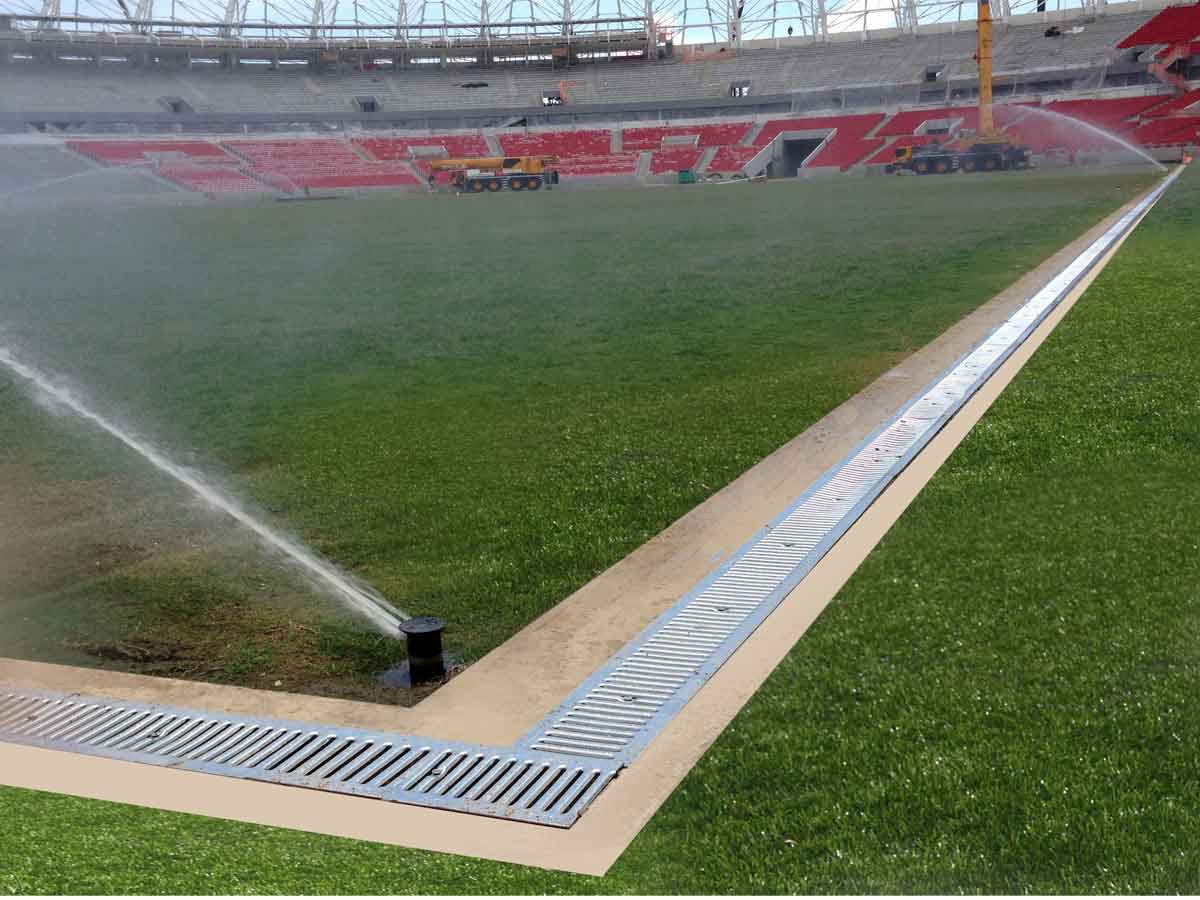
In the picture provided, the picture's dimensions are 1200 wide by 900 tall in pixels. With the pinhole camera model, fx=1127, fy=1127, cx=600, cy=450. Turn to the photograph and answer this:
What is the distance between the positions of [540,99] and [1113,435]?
229ft

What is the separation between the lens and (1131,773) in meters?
2.98

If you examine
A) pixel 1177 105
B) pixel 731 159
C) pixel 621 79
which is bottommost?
pixel 731 159

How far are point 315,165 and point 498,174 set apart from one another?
1181 centimetres

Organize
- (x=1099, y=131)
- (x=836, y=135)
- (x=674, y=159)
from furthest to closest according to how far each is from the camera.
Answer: (x=836, y=135) < (x=674, y=159) < (x=1099, y=131)

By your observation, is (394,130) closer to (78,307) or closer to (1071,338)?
(78,307)

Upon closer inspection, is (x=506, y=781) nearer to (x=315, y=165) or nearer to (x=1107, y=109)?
(x=1107, y=109)

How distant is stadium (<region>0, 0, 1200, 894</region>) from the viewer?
9.53ft

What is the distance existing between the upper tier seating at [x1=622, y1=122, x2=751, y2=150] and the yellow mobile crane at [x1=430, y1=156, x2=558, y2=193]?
1087 cm

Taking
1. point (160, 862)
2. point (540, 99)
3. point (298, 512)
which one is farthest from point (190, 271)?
point (540, 99)

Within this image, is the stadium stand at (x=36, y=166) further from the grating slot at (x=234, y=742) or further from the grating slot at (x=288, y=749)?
the grating slot at (x=288, y=749)

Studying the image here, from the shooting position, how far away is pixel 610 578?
4.87 m

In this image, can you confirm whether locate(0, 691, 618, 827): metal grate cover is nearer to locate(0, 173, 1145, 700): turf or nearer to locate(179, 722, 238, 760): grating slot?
locate(179, 722, 238, 760): grating slot

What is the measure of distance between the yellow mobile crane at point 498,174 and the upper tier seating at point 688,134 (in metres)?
10.9

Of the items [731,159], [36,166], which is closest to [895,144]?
[731,159]
